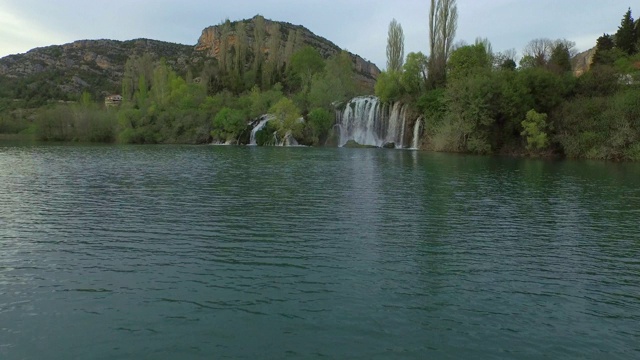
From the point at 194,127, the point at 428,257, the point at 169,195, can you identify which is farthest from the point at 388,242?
the point at 194,127

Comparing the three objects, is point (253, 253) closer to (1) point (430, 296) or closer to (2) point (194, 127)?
(1) point (430, 296)

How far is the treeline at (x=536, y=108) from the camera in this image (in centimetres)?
5478

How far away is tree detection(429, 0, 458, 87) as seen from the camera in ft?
254

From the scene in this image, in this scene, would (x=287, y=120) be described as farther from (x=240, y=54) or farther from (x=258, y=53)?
(x=240, y=54)

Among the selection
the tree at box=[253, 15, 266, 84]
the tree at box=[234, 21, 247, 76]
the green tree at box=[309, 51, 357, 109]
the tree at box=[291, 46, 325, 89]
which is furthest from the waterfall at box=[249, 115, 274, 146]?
the tree at box=[234, 21, 247, 76]

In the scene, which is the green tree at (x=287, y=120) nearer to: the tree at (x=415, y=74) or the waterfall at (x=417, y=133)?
the tree at (x=415, y=74)

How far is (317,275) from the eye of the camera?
12.8m

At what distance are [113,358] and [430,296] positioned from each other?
6910 millimetres

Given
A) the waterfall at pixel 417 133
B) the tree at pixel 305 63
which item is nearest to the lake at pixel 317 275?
the waterfall at pixel 417 133

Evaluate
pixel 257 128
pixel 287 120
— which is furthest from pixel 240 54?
pixel 287 120

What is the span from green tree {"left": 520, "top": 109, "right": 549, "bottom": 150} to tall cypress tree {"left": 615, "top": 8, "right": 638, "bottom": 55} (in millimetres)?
31840

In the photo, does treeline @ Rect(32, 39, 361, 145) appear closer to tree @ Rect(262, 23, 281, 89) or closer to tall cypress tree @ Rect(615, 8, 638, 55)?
tree @ Rect(262, 23, 281, 89)

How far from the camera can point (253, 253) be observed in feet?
48.5

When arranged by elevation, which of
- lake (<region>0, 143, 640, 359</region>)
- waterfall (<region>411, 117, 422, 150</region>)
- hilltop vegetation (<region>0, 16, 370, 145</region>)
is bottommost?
lake (<region>0, 143, 640, 359</region>)
